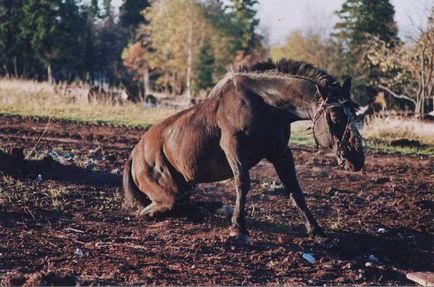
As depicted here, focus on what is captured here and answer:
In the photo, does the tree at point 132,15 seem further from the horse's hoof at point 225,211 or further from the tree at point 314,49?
the horse's hoof at point 225,211

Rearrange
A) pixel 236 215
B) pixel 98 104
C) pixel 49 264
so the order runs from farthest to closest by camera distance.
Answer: pixel 98 104 < pixel 236 215 < pixel 49 264

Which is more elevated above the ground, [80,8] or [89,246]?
[80,8]

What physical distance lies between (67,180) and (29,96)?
13.3m

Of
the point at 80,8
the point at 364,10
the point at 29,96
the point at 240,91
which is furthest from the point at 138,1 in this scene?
the point at 240,91

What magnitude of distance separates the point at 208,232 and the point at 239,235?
547mm

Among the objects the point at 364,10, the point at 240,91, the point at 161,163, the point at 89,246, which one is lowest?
the point at 89,246

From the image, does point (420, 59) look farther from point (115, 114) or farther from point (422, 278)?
point (422, 278)

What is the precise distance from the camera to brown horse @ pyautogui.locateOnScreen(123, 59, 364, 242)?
540cm

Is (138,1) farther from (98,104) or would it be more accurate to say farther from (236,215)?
(236,215)

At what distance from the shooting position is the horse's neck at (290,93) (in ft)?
18.2

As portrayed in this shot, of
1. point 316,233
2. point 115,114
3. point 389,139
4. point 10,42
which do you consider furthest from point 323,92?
point 10,42

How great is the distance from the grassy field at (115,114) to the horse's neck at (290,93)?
7526 millimetres

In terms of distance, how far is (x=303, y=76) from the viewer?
5699 mm

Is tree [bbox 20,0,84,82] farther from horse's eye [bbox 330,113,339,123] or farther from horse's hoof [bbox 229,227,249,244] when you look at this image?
horse's eye [bbox 330,113,339,123]
